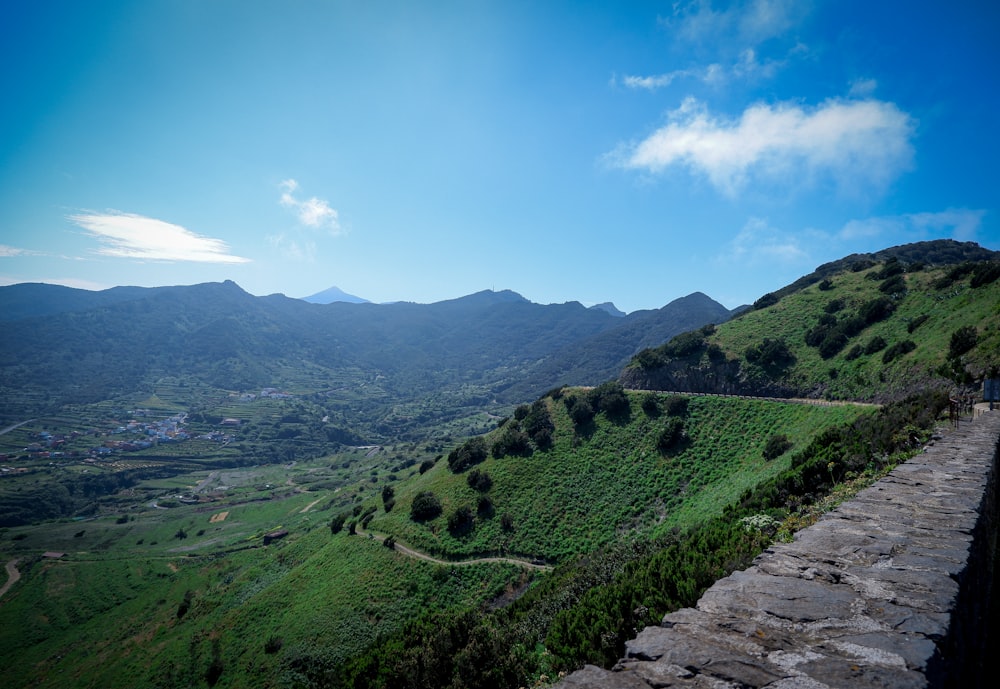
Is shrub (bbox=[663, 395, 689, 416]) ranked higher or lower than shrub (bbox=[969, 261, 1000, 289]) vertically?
lower

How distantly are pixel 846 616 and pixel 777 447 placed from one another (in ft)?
85.5

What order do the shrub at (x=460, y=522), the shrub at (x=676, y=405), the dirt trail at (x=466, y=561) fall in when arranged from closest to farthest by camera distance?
the dirt trail at (x=466, y=561)
the shrub at (x=460, y=522)
the shrub at (x=676, y=405)

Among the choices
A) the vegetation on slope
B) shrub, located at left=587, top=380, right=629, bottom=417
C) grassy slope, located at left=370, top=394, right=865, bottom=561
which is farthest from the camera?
shrub, located at left=587, top=380, right=629, bottom=417

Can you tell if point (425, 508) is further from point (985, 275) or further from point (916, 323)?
point (985, 275)

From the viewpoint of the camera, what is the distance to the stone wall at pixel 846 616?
3.06m

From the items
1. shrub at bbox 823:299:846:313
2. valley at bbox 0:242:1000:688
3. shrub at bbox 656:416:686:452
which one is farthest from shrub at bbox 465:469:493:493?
shrub at bbox 823:299:846:313

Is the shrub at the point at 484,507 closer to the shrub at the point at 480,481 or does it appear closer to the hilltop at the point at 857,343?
the shrub at the point at 480,481

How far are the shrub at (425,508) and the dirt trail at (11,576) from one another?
232 ft

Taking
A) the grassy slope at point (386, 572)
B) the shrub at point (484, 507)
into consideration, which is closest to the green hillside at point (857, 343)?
the grassy slope at point (386, 572)

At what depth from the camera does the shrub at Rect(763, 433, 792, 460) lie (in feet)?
82.3

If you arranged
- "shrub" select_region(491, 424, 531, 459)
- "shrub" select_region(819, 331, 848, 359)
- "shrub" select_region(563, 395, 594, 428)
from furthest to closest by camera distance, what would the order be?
"shrub" select_region(563, 395, 594, 428), "shrub" select_region(491, 424, 531, 459), "shrub" select_region(819, 331, 848, 359)

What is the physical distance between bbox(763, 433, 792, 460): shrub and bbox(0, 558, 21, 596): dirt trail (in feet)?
323

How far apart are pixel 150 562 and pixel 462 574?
225 ft

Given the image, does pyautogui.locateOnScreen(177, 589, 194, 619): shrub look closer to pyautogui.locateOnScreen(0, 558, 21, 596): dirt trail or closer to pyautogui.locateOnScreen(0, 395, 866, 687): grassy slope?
pyautogui.locateOnScreen(0, 395, 866, 687): grassy slope
